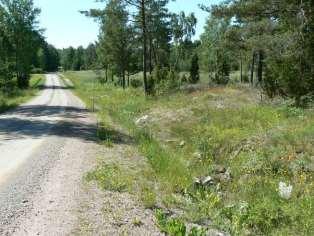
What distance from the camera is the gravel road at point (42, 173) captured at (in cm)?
856

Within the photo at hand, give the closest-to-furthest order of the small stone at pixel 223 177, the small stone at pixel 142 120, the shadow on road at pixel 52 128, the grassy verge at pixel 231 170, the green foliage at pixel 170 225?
the green foliage at pixel 170 225
the grassy verge at pixel 231 170
the small stone at pixel 223 177
the shadow on road at pixel 52 128
the small stone at pixel 142 120

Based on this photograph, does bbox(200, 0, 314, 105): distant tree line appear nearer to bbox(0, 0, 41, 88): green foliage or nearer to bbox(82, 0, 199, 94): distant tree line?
bbox(82, 0, 199, 94): distant tree line

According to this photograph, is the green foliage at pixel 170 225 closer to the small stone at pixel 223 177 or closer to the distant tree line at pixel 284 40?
the small stone at pixel 223 177

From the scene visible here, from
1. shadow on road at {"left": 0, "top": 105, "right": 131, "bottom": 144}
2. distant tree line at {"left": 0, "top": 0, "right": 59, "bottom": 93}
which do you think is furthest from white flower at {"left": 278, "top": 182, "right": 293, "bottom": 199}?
distant tree line at {"left": 0, "top": 0, "right": 59, "bottom": 93}

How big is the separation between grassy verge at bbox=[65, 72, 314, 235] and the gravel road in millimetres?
1073

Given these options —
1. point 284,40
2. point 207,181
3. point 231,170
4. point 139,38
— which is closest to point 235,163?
point 231,170

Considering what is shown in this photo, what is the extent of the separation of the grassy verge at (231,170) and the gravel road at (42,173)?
107 centimetres

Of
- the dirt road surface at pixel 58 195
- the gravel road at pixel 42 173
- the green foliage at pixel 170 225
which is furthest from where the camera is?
the gravel road at pixel 42 173

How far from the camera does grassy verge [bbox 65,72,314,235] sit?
9.43m

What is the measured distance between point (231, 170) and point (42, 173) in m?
4.74

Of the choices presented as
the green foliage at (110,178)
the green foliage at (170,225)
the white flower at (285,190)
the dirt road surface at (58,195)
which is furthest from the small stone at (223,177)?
the green foliage at (170,225)

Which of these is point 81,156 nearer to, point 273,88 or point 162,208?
point 162,208

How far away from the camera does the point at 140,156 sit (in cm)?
1563

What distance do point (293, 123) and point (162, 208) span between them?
26.4ft
